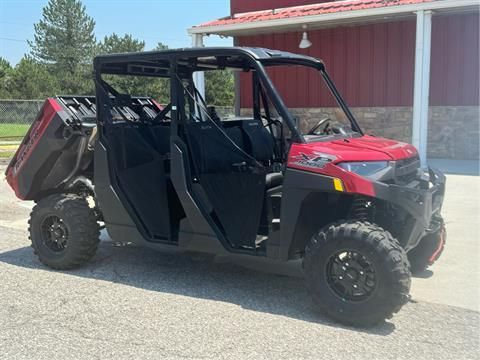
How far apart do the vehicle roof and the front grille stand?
1301mm

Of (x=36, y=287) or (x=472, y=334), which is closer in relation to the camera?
(x=472, y=334)

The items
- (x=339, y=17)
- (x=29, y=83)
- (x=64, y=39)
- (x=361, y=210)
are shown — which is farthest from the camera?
(x=64, y=39)

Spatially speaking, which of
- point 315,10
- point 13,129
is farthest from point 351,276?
point 13,129

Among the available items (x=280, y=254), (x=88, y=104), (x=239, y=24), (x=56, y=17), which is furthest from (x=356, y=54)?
(x=56, y=17)

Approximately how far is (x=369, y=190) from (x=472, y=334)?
1234 millimetres

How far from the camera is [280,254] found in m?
4.32

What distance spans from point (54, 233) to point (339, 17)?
8438mm

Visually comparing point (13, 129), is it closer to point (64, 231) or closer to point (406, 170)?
point (64, 231)

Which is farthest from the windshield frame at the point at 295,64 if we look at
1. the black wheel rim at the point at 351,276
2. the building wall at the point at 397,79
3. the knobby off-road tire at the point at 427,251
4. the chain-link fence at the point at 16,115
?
the chain-link fence at the point at 16,115

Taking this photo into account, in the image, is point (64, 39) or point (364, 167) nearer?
point (364, 167)

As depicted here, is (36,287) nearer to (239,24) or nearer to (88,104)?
(88,104)

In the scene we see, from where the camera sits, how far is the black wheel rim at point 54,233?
5400mm

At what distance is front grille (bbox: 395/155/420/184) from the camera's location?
4219mm

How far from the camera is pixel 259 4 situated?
50.7 feet
